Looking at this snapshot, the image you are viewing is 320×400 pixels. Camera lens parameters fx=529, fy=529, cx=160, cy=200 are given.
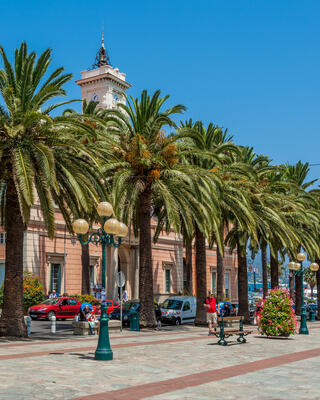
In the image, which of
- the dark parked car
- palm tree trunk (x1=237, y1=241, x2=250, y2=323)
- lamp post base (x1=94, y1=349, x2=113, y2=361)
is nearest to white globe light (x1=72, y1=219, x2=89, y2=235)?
lamp post base (x1=94, y1=349, x2=113, y2=361)

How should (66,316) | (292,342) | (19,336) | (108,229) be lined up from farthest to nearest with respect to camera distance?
(66,316)
(292,342)
(19,336)
(108,229)

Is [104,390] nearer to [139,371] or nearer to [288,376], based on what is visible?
[139,371]

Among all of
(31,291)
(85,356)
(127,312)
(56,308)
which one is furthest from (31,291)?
(85,356)

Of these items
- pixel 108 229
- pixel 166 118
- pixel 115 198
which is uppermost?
pixel 166 118

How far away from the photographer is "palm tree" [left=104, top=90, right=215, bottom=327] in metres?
22.8

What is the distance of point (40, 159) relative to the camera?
17.8 m

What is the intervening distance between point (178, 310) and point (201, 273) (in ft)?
13.5

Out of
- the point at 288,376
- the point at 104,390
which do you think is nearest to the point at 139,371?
the point at 104,390

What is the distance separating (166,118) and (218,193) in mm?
4146

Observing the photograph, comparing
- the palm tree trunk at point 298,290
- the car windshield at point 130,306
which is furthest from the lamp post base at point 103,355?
the palm tree trunk at point 298,290

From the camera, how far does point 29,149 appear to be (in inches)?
720

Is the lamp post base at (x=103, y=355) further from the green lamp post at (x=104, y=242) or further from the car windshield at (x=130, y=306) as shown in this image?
the car windshield at (x=130, y=306)

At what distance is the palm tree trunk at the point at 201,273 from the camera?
2780 cm

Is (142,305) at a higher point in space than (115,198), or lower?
lower
